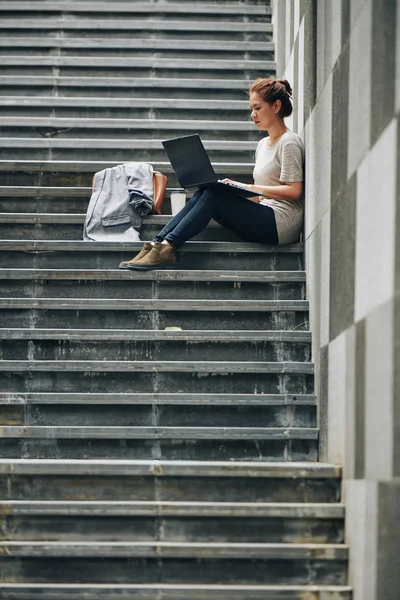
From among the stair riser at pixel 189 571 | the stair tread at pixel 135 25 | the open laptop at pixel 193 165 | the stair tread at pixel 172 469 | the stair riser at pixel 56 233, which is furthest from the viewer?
the stair tread at pixel 135 25

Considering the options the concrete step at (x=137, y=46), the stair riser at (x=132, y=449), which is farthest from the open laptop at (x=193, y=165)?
the concrete step at (x=137, y=46)

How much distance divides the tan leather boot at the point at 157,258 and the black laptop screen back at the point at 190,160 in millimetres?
387

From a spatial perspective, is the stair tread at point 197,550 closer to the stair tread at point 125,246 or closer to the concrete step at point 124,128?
the stair tread at point 125,246

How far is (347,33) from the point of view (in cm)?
510

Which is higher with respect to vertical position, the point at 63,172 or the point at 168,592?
the point at 63,172

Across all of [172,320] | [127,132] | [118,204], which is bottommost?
[172,320]

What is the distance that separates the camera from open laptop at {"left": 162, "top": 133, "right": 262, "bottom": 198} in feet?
21.4

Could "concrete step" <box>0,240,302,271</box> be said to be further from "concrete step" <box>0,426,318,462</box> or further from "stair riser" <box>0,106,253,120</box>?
"stair riser" <box>0,106,253,120</box>

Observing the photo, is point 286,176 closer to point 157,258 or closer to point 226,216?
point 226,216

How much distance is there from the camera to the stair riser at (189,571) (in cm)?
478

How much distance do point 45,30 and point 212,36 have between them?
131 cm

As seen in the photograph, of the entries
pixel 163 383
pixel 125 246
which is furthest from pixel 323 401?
pixel 125 246

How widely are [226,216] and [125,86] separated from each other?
2.37m

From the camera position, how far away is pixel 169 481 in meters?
5.05
